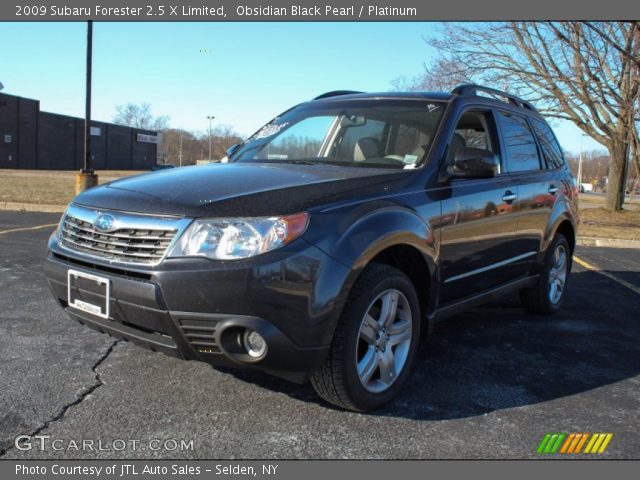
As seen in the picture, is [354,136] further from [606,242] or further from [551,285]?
[606,242]

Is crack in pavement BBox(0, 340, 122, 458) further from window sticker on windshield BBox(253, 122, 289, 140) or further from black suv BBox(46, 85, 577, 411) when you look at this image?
window sticker on windshield BBox(253, 122, 289, 140)

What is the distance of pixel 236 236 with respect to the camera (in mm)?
2586

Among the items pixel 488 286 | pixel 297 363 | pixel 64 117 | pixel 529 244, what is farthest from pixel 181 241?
pixel 64 117

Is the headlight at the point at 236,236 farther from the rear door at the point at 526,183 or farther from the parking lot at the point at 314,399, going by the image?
the rear door at the point at 526,183

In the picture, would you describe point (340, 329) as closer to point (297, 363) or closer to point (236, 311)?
point (297, 363)

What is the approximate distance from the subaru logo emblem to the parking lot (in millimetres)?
965

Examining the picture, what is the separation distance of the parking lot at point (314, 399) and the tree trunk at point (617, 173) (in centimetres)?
1417

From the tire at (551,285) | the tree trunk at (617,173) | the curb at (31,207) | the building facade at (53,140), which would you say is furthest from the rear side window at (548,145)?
the building facade at (53,140)

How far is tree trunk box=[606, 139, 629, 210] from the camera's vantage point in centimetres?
1700

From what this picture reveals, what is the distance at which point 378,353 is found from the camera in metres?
3.08

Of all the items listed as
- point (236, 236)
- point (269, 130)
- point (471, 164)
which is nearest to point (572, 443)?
point (471, 164)

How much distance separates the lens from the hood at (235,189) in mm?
2668

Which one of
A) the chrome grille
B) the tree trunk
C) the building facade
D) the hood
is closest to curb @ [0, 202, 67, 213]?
the hood

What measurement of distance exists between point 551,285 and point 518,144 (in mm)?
1457
